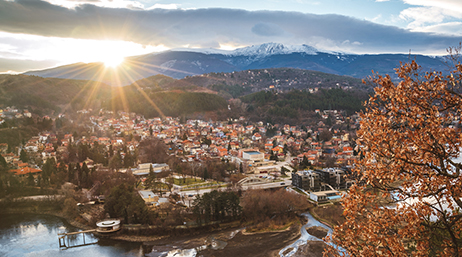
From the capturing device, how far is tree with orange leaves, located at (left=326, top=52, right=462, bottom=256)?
1.73 meters

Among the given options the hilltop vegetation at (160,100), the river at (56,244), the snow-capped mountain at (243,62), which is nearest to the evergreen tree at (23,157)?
the river at (56,244)

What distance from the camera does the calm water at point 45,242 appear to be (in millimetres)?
8938

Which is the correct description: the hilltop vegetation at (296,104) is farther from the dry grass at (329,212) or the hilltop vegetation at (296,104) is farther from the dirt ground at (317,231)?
the dirt ground at (317,231)

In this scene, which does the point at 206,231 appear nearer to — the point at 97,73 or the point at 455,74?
the point at 455,74

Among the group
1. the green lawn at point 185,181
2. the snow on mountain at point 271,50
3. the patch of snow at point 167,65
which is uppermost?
the snow on mountain at point 271,50

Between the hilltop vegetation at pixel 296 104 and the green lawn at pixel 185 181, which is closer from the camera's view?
the green lawn at pixel 185 181

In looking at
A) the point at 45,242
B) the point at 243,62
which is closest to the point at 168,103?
the point at 45,242

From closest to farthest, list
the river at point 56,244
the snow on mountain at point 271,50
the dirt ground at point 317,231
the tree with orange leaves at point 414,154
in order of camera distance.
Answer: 1. the tree with orange leaves at point 414,154
2. the river at point 56,244
3. the dirt ground at point 317,231
4. the snow on mountain at point 271,50

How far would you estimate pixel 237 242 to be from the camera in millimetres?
9172

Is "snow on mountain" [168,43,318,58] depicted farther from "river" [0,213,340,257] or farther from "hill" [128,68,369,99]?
"river" [0,213,340,257]

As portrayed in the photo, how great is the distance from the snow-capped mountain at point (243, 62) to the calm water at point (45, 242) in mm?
48728

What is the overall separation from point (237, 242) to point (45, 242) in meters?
6.11

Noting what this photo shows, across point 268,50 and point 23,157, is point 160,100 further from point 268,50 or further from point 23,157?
point 268,50

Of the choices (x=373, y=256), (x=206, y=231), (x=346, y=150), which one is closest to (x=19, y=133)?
(x=206, y=231)
